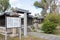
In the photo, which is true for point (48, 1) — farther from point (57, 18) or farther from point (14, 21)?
point (14, 21)

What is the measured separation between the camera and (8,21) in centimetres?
1020

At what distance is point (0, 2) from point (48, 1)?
547 inches

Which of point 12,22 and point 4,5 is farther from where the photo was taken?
point 4,5

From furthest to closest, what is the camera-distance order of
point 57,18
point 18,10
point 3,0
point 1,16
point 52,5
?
point 3,0, point 52,5, point 1,16, point 57,18, point 18,10

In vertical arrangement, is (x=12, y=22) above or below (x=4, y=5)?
below

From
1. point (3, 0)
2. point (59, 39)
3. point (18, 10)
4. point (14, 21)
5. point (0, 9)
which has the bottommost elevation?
point (59, 39)

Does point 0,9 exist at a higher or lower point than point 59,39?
higher

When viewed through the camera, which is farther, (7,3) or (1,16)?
(7,3)

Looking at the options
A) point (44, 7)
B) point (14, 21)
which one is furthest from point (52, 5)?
point (14, 21)

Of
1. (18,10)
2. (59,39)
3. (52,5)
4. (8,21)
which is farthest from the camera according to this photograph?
(52,5)

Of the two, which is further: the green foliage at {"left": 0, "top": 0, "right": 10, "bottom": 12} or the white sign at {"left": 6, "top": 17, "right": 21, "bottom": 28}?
the green foliage at {"left": 0, "top": 0, "right": 10, "bottom": 12}

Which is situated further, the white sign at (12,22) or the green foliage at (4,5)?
the green foliage at (4,5)

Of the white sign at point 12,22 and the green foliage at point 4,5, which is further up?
the green foliage at point 4,5

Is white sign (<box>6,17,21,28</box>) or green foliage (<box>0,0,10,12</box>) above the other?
green foliage (<box>0,0,10,12</box>)
